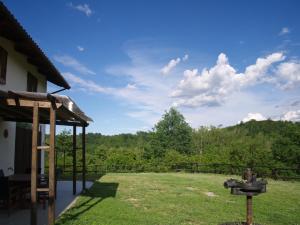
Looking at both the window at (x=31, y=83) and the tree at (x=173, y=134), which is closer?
the window at (x=31, y=83)

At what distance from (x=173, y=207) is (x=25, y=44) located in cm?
663

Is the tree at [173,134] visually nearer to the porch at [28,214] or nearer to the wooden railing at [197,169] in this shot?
the wooden railing at [197,169]

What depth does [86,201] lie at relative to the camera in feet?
34.7

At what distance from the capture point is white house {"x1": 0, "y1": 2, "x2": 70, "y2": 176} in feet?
32.0

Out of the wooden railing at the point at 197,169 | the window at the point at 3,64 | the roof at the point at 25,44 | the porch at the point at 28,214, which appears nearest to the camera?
the porch at the point at 28,214

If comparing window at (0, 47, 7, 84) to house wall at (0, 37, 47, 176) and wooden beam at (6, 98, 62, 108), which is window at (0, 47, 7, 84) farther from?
wooden beam at (6, 98, 62, 108)

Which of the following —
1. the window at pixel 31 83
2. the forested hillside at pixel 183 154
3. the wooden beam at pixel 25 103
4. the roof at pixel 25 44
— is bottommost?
the forested hillside at pixel 183 154

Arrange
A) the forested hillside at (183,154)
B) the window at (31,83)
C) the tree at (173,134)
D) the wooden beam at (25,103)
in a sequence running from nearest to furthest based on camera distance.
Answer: the wooden beam at (25,103), the window at (31,83), the forested hillside at (183,154), the tree at (173,134)

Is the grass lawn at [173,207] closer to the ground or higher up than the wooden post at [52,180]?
closer to the ground

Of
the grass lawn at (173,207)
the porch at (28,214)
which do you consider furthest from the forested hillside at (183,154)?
the porch at (28,214)

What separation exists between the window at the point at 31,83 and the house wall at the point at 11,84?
0.35 meters

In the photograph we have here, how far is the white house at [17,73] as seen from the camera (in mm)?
9759

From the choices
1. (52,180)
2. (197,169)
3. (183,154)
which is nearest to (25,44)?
(52,180)

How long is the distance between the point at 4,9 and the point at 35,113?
2554mm
